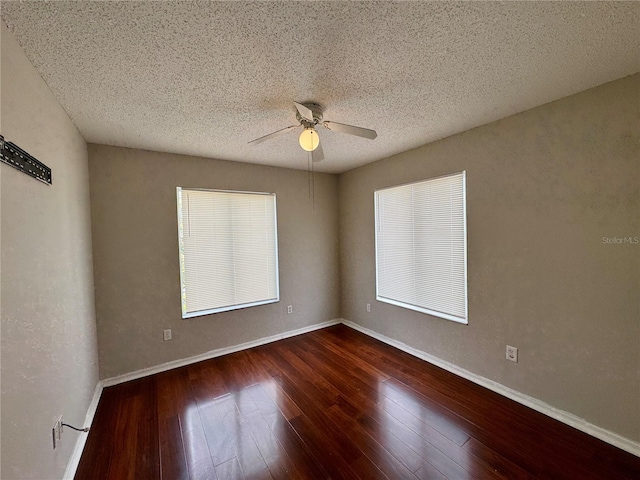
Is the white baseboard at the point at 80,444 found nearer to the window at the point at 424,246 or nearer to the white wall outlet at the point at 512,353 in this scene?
the window at the point at 424,246

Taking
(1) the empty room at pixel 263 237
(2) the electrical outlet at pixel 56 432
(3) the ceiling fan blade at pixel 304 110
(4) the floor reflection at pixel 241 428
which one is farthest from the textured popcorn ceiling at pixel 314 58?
(4) the floor reflection at pixel 241 428

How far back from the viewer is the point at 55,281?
5.06 feet

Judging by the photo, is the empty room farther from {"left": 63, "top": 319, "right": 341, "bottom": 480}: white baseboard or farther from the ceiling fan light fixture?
the ceiling fan light fixture

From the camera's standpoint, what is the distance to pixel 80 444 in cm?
177

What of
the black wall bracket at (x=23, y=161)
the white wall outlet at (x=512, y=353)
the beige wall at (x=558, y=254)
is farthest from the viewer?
the white wall outlet at (x=512, y=353)

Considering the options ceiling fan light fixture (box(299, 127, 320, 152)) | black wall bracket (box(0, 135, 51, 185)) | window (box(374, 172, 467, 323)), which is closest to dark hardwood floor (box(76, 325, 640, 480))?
window (box(374, 172, 467, 323))

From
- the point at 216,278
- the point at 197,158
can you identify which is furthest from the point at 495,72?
the point at 216,278

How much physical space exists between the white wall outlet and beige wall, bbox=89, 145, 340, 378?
2477 mm

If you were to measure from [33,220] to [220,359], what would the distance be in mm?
2296

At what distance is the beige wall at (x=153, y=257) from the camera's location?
101 inches

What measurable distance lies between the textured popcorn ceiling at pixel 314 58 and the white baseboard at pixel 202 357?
2.34 metres

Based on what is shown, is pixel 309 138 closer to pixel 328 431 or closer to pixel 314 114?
pixel 314 114

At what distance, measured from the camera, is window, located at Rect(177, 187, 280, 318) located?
3.01 m

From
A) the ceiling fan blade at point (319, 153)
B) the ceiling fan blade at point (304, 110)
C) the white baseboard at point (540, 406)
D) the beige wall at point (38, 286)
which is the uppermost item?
the ceiling fan blade at point (304, 110)
